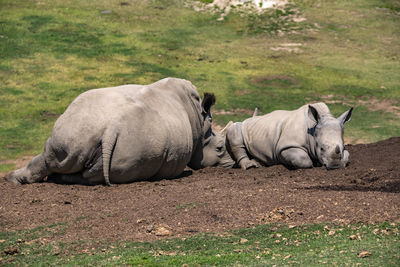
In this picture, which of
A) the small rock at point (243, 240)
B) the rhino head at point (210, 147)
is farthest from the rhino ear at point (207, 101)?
the small rock at point (243, 240)

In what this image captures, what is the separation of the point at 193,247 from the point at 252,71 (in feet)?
44.4

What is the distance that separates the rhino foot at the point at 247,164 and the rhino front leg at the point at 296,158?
90cm

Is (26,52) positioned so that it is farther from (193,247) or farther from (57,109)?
(193,247)

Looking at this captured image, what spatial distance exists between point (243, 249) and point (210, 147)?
5.78 meters

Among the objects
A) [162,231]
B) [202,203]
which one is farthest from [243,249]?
[202,203]

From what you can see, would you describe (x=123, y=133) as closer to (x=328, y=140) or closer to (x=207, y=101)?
(x=207, y=101)

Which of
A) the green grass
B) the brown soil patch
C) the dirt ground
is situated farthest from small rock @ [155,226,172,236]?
the brown soil patch

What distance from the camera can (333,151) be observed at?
36.0 feet

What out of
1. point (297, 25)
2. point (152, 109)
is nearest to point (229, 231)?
point (152, 109)

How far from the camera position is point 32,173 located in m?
10.6

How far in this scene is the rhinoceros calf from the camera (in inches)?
439

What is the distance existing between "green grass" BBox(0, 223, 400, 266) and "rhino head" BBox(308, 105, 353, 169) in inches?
147

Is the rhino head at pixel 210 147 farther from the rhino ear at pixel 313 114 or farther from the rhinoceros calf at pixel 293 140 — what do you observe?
the rhino ear at pixel 313 114

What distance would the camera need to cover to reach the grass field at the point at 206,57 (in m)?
16.5
